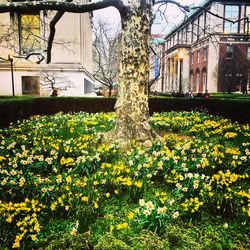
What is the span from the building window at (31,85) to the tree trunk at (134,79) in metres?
15.3

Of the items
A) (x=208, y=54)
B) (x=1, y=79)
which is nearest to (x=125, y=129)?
(x=1, y=79)

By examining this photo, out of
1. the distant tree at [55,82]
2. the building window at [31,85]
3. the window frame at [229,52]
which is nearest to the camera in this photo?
the distant tree at [55,82]

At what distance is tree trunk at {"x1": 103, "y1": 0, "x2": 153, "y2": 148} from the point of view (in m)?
6.23

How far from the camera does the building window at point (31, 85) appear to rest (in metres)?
20.3

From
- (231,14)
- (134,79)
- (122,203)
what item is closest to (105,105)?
(134,79)

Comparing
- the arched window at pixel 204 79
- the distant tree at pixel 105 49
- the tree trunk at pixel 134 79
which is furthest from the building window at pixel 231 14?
the tree trunk at pixel 134 79

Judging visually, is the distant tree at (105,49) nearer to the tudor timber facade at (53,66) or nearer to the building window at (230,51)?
the tudor timber facade at (53,66)

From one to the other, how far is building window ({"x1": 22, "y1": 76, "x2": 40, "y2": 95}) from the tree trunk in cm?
1528

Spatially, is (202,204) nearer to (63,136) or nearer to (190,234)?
(190,234)

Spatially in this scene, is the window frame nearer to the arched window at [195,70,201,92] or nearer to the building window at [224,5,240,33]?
the building window at [224,5,240,33]

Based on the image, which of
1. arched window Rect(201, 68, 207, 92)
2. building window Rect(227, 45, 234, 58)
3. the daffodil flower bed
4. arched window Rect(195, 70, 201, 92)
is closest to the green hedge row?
the daffodil flower bed

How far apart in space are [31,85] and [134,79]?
15753 mm

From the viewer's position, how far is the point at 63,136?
740 cm

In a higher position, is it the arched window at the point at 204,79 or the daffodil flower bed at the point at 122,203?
the arched window at the point at 204,79
